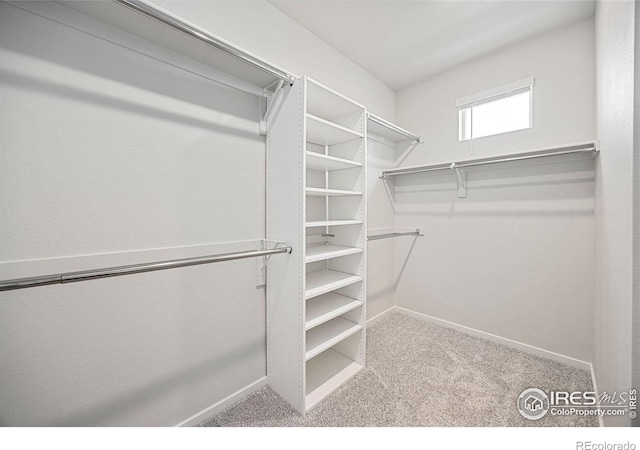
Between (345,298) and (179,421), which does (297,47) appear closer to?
(345,298)

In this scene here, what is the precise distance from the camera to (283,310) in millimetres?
1479

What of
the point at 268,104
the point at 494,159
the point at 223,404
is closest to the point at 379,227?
the point at 494,159

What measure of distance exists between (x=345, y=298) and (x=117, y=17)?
2.01 metres

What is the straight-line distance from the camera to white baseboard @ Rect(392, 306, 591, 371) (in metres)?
1.79

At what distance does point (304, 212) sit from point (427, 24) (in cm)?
181

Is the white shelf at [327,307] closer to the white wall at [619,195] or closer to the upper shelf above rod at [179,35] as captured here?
the white wall at [619,195]

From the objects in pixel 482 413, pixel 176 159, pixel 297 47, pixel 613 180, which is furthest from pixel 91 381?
pixel 613 180

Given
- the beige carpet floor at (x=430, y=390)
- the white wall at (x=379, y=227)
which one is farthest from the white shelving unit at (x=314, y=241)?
the white wall at (x=379, y=227)

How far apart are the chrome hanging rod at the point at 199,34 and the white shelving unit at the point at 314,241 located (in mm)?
191

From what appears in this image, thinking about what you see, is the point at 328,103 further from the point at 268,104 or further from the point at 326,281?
the point at 326,281

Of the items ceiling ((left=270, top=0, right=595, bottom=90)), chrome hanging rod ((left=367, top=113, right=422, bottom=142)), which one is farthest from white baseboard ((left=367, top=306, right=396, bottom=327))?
ceiling ((left=270, top=0, right=595, bottom=90))

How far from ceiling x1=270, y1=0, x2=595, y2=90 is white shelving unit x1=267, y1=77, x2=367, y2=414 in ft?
2.25

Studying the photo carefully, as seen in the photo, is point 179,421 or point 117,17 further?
point 179,421

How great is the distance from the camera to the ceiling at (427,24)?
1.62 meters
